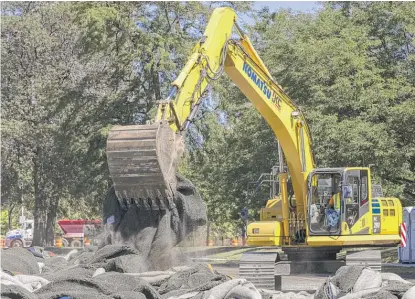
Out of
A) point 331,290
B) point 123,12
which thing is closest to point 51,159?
point 123,12

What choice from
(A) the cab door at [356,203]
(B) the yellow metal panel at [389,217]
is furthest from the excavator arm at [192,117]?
(B) the yellow metal panel at [389,217]

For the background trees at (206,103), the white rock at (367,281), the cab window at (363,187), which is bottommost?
the white rock at (367,281)

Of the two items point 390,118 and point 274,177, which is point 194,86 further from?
point 390,118

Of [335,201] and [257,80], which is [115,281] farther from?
[335,201]

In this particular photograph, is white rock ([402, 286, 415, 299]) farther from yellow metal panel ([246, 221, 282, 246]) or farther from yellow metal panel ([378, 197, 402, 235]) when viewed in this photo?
yellow metal panel ([378, 197, 402, 235])

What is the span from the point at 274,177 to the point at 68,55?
868 inches

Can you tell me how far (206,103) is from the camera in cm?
3378

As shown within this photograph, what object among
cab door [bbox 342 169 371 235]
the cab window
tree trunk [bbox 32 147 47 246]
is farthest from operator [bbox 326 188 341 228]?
tree trunk [bbox 32 147 47 246]

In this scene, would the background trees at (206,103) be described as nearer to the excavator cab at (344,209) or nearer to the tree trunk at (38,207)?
the tree trunk at (38,207)

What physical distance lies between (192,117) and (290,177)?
4.19 meters

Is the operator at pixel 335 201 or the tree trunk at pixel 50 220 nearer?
the operator at pixel 335 201

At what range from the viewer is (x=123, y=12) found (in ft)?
111

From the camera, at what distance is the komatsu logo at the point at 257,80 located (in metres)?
15.2

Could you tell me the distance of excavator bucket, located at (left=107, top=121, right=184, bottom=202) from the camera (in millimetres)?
11305
